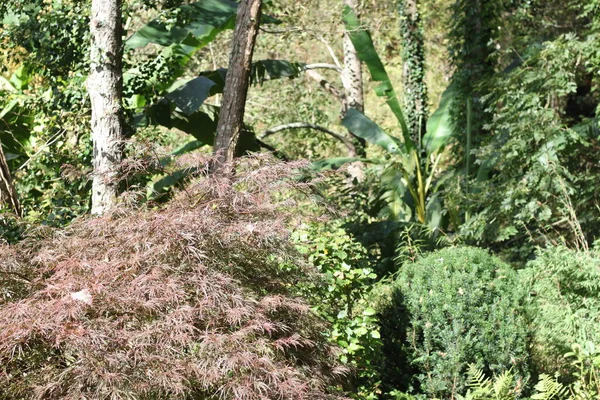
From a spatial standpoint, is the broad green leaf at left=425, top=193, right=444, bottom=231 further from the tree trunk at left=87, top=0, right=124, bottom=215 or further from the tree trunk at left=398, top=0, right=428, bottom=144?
the tree trunk at left=87, top=0, right=124, bottom=215

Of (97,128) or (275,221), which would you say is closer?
(275,221)

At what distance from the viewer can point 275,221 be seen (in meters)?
4.95

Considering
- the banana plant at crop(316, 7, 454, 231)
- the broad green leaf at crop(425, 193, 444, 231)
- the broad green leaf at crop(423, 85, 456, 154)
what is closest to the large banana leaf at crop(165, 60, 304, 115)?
the banana plant at crop(316, 7, 454, 231)

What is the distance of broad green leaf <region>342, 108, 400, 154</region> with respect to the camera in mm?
11992

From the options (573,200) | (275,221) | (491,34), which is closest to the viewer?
(275,221)

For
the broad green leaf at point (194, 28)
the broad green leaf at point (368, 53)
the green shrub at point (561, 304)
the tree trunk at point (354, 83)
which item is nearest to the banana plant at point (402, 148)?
the broad green leaf at point (368, 53)

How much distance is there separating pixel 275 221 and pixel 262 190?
39cm

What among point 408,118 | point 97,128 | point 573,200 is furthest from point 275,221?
point 408,118

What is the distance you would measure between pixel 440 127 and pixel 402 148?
0.62m

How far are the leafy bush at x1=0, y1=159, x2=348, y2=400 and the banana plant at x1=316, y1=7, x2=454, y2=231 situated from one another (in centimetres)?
630

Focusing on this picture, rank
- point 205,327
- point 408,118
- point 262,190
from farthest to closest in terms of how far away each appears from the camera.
Result: 1. point 408,118
2. point 262,190
3. point 205,327

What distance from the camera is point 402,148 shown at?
482 inches

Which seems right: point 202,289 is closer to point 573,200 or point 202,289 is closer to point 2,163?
point 2,163

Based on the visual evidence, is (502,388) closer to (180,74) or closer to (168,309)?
(168,309)
